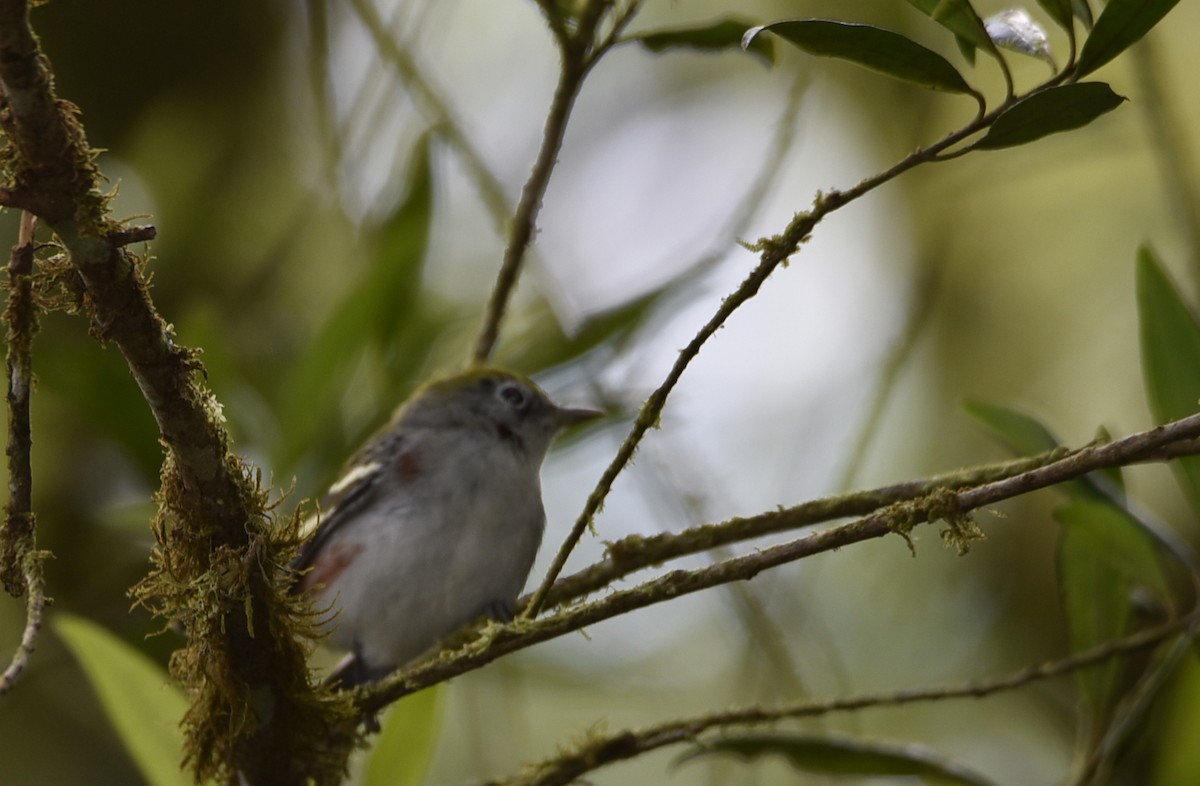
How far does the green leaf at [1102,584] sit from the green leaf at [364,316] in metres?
1.88

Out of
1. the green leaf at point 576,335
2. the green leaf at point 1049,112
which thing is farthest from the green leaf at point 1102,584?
the green leaf at point 576,335

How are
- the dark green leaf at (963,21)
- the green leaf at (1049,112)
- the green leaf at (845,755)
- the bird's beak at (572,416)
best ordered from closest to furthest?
the green leaf at (1049,112) < the dark green leaf at (963,21) < the green leaf at (845,755) < the bird's beak at (572,416)

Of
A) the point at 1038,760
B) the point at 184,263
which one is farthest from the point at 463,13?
the point at 1038,760

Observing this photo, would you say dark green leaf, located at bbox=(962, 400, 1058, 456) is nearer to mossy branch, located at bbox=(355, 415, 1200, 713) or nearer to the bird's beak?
mossy branch, located at bbox=(355, 415, 1200, 713)

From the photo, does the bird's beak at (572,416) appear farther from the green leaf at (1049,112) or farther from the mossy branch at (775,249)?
the green leaf at (1049,112)

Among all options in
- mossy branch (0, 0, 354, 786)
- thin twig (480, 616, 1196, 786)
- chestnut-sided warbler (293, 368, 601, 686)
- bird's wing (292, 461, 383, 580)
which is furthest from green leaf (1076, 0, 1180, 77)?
bird's wing (292, 461, 383, 580)

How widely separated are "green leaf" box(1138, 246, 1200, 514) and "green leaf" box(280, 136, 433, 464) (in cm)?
194

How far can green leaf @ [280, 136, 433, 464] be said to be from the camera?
3236 millimetres

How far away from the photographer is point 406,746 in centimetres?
263

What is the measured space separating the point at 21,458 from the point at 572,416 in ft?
7.39

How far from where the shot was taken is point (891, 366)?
12.0 ft

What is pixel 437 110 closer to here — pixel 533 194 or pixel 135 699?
pixel 533 194

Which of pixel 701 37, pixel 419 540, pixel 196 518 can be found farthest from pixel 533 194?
pixel 196 518

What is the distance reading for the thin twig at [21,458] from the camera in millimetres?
1580
